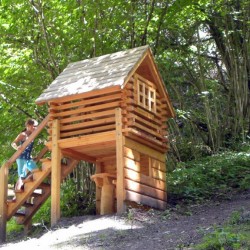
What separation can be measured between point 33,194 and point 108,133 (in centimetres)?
273

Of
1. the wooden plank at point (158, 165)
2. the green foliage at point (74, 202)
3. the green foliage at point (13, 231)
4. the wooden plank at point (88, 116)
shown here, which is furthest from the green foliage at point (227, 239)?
the green foliage at point (13, 231)

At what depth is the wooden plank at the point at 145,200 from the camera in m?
12.2

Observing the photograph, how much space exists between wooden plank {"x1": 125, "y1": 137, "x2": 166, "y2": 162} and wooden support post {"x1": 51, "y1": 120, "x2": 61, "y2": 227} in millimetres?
1502

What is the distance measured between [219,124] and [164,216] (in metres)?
6.69

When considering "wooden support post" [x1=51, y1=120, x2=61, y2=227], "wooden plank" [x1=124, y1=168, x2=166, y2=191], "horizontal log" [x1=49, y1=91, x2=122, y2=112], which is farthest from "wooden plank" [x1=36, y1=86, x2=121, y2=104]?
"wooden plank" [x1=124, y1=168, x2=166, y2=191]

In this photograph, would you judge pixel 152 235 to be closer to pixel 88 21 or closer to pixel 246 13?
pixel 88 21

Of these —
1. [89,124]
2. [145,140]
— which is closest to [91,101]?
[89,124]

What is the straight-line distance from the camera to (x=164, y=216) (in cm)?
1227

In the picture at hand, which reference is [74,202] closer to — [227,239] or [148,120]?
[148,120]

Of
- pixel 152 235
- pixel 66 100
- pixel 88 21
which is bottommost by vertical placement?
pixel 152 235

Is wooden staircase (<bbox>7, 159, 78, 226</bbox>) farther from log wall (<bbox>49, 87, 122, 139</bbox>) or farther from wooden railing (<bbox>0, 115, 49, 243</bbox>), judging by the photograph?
log wall (<bbox>49, 87, 122, 139</bbox>)

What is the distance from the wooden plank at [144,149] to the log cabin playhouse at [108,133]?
0.02m

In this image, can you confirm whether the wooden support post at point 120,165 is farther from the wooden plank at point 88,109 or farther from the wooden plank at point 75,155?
the wooden plank at point 75,155

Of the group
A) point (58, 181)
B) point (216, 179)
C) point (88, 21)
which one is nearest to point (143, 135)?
point (58, 181)
